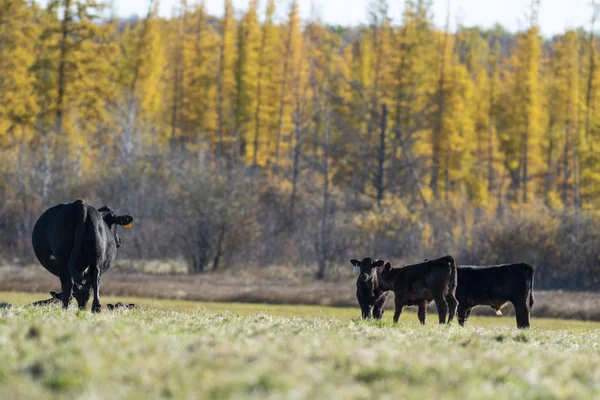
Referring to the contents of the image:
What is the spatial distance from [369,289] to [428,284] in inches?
65.5

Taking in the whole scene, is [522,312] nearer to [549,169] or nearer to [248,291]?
[248,291]

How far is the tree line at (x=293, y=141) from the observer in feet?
182

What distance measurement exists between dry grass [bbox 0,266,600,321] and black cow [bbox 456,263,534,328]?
754 inches

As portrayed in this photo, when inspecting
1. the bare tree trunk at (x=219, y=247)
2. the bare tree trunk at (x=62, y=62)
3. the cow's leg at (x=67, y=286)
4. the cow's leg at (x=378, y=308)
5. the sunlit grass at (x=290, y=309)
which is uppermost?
the bare tree trunk at (x=62, y=62)

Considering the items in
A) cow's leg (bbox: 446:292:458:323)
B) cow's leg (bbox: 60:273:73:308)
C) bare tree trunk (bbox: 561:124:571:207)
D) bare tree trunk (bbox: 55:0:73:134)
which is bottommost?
cow's leg (bbox: 446:292:458:323)

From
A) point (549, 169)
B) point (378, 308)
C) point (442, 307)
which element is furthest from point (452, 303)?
point (549, 169)

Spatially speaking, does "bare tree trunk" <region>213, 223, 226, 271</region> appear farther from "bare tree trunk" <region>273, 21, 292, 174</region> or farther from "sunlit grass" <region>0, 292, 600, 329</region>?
"bare tree trunk" <region>273, 21, 292, 174</region>

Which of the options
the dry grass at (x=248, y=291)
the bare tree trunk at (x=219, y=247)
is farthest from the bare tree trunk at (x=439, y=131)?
the dry grass at (x=248, y=291)

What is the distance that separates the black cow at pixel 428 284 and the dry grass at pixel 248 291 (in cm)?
2096

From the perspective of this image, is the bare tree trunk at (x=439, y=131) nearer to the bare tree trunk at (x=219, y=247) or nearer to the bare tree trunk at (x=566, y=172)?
the bare tree trunk at (x=566, y=172)

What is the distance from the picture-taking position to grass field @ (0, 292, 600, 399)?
256 inches

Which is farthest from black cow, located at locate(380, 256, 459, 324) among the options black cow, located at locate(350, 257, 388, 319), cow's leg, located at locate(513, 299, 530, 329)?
cow's leg, located at locate(513, 299, 530, 329)

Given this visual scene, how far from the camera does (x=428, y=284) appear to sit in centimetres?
1662

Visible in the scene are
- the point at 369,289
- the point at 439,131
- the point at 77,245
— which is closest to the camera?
the point at 77,245
